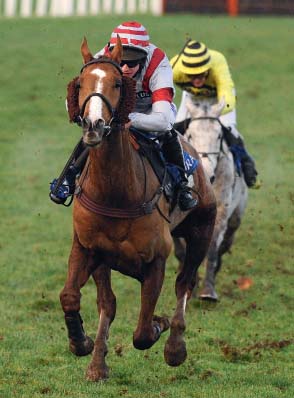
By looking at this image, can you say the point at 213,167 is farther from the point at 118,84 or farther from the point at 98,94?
the point at 98,94

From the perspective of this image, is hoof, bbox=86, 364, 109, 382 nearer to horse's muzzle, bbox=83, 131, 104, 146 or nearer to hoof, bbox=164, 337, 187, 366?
hoof, bbox=164, 337, 187, 366

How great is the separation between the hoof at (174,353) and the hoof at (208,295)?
2670 millimetres

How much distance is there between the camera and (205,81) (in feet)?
37.3

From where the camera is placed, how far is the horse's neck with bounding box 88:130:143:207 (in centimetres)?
654

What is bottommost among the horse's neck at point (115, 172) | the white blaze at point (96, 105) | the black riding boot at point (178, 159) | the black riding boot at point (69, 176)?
the black riding boot at point (178, 159)

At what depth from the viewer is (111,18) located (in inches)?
1191

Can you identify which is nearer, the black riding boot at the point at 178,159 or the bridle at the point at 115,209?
the bridle at the point at 115,209

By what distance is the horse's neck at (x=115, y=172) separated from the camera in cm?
654

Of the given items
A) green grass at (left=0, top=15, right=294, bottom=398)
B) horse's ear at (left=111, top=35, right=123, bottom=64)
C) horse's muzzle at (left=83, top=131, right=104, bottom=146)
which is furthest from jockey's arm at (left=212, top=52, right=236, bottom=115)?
horse's muzzle at (left=83, top=131, right=104, bottom=146)

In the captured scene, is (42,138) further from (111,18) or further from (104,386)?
(104,386)

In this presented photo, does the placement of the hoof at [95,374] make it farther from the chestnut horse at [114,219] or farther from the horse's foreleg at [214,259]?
the horse's foreleg at [214,259]

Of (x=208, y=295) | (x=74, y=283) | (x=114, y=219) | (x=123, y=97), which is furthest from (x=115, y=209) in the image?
(x=208, y=295)

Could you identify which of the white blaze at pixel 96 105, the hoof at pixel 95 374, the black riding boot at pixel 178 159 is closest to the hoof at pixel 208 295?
the black riding boot at pixel 178 159

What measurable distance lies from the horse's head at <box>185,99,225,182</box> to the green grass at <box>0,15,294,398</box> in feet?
4.43
